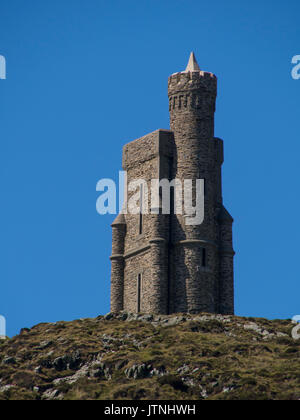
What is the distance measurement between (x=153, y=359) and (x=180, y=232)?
1451cm

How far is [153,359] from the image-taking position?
242ft

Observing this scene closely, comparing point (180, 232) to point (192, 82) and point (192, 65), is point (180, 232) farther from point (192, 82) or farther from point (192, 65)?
point (192, 65)

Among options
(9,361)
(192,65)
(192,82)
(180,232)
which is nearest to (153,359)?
(9,361)

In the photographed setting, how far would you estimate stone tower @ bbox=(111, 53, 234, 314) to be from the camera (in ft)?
279

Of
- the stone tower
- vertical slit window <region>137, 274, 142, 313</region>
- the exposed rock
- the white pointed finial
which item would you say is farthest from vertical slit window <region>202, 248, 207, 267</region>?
the exposed rock

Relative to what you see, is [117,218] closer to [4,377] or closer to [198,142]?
[198,142]

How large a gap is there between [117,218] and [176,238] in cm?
670

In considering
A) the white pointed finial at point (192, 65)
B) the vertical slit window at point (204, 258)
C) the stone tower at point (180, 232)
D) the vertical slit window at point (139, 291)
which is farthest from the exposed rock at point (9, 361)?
the white pointed finial at point (192, 65)

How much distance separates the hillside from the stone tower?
8.74ft

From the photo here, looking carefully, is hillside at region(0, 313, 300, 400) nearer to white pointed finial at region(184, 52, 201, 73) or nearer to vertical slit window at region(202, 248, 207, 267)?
vertical slit window at region(202, 248, 207, 267)

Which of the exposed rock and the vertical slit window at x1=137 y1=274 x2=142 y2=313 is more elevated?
the vertical slit window at x1=137 y1=274 x2=142 y2=313

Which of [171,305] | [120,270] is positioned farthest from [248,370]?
[120,270]

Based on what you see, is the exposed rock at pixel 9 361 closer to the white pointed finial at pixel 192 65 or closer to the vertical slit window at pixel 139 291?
the vertical slit window at pixel 139 291
